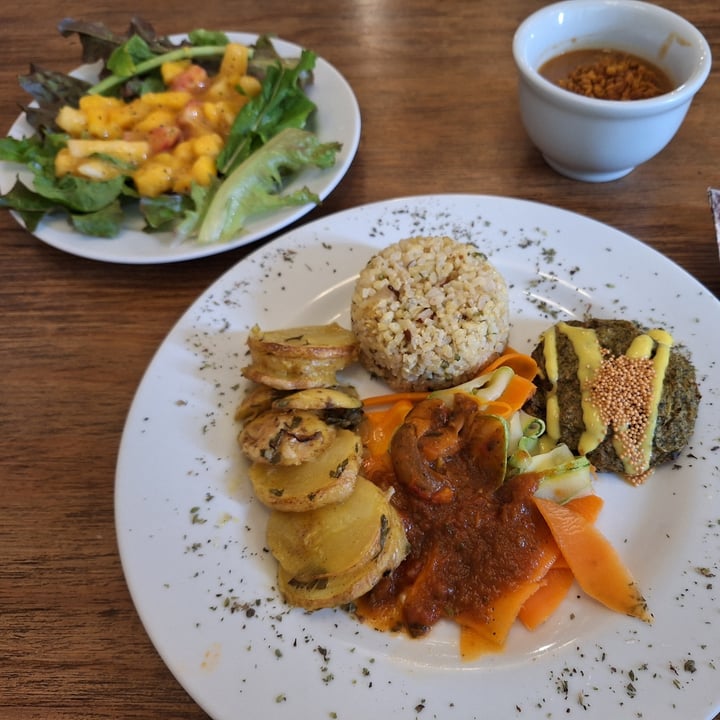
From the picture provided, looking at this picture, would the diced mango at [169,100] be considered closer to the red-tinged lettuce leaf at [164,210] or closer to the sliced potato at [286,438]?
the red-tinged lettuce leaf at [164,210]

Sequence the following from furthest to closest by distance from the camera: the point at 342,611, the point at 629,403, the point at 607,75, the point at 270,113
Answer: the point at 270,113
the point at 607,75
the point at 629,403
the point at 342,611

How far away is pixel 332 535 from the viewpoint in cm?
161

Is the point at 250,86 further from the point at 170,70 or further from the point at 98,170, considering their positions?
the point at 98,170

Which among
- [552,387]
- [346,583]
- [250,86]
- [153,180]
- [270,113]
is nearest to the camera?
[346,583]

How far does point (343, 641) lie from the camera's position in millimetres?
1606

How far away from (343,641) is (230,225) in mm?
1577

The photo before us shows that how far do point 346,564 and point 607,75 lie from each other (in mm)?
2131

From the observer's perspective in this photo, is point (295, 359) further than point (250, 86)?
No

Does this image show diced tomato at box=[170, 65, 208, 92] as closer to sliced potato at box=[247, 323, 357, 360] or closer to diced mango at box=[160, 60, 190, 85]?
diced mango at box=[160, 60, 190, 85]

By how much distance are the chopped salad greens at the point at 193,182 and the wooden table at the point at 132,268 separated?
0.62 ft

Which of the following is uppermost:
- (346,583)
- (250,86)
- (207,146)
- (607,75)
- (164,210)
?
(607,75)

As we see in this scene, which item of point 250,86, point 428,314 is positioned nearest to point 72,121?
point 250,86

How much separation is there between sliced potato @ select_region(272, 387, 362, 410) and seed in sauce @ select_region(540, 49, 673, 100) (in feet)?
5.07

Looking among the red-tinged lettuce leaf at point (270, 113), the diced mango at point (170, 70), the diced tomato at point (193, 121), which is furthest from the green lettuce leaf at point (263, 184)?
the diced mango at point (170, 70)
